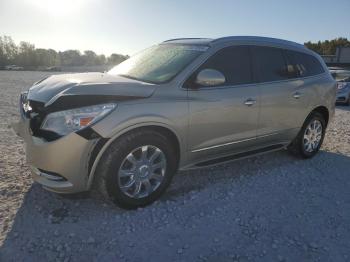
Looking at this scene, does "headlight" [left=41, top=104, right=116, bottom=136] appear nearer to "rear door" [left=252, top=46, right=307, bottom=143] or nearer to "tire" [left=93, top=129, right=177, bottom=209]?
"tire" [left=93, top=129, right=177, bottom=209]

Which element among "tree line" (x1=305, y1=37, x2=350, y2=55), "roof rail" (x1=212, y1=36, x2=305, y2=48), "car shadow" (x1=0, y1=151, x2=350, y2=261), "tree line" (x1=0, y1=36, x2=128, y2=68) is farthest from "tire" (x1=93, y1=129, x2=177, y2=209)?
"tree line" (x1=0, y1=36, x2=128, y2=68)

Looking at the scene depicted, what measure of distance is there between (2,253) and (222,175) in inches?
113

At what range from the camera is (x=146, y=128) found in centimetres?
354

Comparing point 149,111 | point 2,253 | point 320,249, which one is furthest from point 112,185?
point 320,249

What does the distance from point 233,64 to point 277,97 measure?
34.6 inches

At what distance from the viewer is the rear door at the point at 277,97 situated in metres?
4.65

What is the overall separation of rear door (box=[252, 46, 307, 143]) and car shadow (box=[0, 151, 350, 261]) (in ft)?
1.73

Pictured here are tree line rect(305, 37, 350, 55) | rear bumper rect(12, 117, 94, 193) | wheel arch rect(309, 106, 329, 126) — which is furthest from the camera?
tree line rect(305, 37, 350, 55)

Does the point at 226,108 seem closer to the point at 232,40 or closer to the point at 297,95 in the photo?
the point at 232,40

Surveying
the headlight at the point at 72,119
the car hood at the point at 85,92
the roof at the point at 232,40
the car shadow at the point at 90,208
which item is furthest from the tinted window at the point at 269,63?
the headlight at the point at 72,119

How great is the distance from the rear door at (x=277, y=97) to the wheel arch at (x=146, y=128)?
1.39 metres

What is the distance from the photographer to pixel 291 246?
316 centimetres

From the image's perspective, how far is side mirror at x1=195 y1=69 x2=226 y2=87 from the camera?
A: 3.83 metres

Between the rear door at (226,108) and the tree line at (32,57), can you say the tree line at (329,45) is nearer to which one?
Result: the tree line at (32,57)
